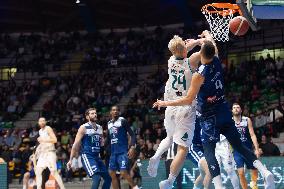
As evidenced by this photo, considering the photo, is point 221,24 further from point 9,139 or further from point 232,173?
point 9,139

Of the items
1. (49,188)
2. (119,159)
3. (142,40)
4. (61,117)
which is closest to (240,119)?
(119,159)

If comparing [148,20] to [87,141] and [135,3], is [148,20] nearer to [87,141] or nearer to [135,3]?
[135,3]

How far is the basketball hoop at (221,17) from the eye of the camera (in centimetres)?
1162

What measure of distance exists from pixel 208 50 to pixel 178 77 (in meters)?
1.38

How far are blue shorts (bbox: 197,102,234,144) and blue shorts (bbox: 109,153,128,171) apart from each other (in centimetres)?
631

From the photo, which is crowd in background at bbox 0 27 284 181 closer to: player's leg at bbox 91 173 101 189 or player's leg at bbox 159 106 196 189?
player's leg at bbox 91 173 101 189

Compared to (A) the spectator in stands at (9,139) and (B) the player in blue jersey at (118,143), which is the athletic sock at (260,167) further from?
(A) the spectator in stands at (9,139)

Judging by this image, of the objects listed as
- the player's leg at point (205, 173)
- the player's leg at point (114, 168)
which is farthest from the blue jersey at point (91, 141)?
the player's leg at point (205, 173)

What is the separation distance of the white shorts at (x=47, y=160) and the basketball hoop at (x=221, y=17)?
653cm

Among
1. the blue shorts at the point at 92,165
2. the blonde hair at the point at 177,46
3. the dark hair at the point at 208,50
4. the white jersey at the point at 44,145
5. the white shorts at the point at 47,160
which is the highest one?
the blonde hair at the point at 177,46

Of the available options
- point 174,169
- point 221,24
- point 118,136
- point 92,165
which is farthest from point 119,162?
point 174,169

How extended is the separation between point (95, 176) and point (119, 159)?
6.76ft

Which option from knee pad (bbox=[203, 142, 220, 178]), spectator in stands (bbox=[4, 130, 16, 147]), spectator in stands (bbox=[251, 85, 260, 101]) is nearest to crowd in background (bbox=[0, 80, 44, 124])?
spectator in stands (bbox=[4, 130, 16, 147])

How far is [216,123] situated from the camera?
28.3 feet
